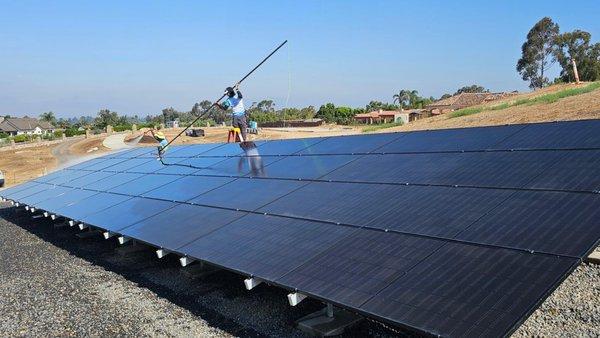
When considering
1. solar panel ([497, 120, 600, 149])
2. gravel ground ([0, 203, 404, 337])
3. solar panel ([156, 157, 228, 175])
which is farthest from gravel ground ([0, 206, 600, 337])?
solar panel ([156, 157, 228, 175])

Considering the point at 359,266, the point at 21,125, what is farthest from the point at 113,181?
the point at 21,125

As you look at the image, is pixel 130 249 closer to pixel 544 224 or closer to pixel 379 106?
pixel 544 224

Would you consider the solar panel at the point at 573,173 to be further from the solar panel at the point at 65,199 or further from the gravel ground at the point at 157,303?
the solar panel at the point at 65,199

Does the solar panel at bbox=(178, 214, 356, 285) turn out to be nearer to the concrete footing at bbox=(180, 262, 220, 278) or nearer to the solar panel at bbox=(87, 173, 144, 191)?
the concrete footing at bbox=(180, 262, 220, 278)

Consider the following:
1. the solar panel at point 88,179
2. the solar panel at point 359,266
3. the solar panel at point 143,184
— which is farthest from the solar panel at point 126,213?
the solar panel at point 359,266

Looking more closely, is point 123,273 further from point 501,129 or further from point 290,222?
point 501,129

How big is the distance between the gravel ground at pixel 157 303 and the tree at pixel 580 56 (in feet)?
319

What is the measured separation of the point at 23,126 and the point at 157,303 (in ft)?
661

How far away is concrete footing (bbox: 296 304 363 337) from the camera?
7.77m

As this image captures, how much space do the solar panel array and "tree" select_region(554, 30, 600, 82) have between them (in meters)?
94.8

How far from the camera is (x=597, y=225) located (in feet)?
19.4

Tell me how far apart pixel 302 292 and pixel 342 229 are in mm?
1802

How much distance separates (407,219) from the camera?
25.6 feet

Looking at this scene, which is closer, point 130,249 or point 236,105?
point 130,249
